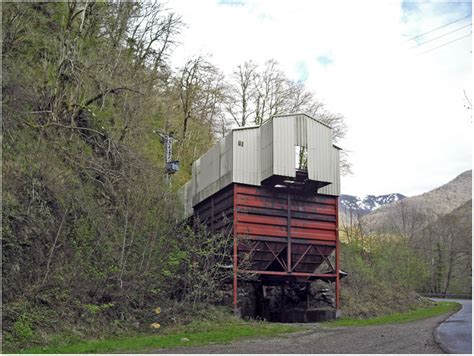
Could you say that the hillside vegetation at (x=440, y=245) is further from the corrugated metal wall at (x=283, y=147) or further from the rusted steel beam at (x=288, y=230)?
the corrugated metal wall at (x=283, y=147)

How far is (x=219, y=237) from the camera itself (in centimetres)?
1938

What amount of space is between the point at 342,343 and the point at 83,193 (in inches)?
374

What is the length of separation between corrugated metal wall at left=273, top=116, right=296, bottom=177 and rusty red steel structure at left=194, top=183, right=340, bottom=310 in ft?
3.67

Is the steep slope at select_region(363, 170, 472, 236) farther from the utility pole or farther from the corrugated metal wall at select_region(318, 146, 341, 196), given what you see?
the corrugated metal wall at select_region(318, 146, 341, 196)

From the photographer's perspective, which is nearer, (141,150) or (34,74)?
(34,74)

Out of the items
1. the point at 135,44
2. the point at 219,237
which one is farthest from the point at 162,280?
the point at 135,44

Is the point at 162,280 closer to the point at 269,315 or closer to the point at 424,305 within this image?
the point at 269,315

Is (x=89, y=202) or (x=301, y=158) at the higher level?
(x=301, y=158)

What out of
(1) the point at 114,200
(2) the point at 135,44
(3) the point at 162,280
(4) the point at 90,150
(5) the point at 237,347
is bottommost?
(5) the point at 237,347

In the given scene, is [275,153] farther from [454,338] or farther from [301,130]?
[454,338]

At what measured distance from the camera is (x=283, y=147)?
19.9 m

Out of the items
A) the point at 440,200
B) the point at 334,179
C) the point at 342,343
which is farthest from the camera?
the point at 440,200

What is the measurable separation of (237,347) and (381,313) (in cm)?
1233

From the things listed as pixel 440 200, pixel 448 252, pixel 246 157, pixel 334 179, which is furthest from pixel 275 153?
pixel 440 200
